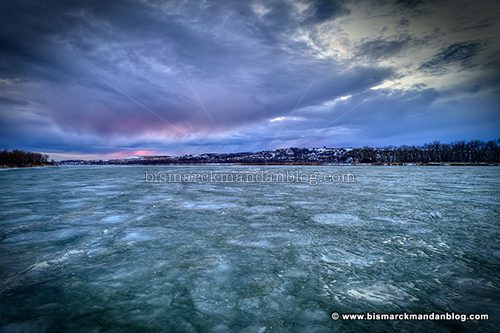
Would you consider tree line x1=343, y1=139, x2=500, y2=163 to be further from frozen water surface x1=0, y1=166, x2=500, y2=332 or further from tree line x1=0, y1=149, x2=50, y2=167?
tree line x1=0, y1=149, x2=50, y2=167

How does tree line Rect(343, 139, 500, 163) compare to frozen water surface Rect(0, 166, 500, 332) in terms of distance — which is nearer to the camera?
frozen water surface Rect(0, 166, 500, 332)

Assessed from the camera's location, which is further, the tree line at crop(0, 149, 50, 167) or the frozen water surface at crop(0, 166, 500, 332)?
the tree line at crop(0, 149, 50, 167)

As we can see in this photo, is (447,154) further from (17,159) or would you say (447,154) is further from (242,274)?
(17,159)

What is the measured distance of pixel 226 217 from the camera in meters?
8.01

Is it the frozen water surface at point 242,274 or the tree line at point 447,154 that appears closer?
the frozen water surface at point 242,274

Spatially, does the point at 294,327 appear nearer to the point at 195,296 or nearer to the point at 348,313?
the point at 348,313

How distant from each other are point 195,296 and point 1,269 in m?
3.50

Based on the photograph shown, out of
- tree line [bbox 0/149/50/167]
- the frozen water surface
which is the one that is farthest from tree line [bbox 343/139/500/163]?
tree line [bbox 0/149/50/167]

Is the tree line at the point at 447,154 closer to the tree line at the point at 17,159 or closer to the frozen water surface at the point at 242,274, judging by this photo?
the frozen water surface at the point at 242,274

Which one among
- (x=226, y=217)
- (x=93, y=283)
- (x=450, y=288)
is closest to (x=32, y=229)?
(x=93, y=283)

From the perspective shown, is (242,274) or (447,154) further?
(447,154)

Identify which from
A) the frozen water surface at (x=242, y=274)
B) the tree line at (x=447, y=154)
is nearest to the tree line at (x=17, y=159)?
the frozen water surface at (x=242, y=274)

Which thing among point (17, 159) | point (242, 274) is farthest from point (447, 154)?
point (17, 159)

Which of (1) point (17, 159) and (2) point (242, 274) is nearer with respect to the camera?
(2) point (242, 274)
